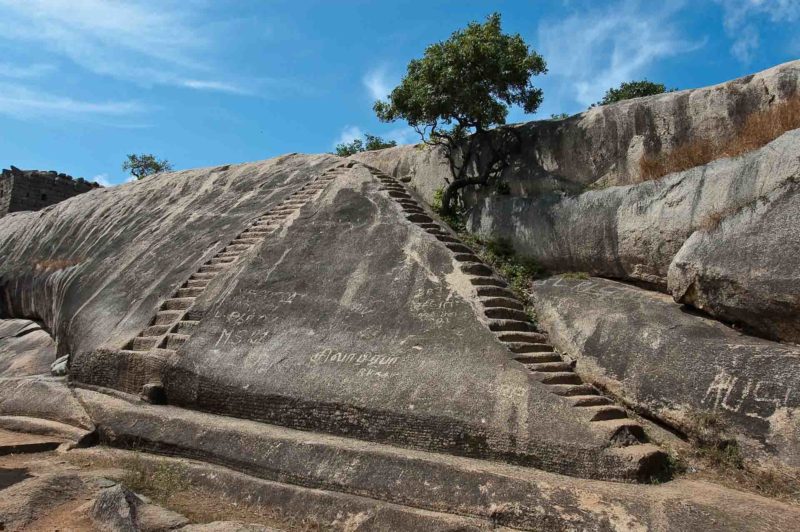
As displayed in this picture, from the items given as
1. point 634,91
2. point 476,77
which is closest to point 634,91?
point 634,91

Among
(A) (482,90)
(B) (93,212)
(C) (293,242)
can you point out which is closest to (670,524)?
(C) (293,242)

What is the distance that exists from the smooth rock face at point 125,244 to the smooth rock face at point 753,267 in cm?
801

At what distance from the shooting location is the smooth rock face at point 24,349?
13590mm

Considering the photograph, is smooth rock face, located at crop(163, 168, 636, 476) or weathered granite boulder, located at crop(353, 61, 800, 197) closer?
smooth rock face, located at crop(163, 168, 636, 476)

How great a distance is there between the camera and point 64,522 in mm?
5898

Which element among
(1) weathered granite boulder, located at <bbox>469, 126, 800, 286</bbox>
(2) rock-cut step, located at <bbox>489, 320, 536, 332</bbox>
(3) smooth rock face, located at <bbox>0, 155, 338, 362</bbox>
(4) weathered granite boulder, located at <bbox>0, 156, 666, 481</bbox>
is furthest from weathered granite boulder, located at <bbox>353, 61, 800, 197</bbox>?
(3) smooth rock face, located at <bbox>0, 155, 338, 362</bbox>

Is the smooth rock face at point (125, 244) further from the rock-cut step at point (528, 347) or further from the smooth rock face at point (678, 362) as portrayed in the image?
the smooth rock face at point (678, 362)

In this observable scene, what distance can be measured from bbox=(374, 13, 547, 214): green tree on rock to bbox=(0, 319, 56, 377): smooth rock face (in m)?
8.85

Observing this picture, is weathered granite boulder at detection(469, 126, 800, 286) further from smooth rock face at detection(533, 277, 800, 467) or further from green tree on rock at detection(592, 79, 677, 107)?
green tree on rock at detection(592, 79, 677, 107)

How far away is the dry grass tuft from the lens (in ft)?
26.1

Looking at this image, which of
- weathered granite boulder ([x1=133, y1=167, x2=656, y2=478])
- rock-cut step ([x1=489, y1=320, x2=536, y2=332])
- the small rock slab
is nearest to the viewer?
weathered granite boulder ([x1=133, y1=167, x2=656, y2=478])

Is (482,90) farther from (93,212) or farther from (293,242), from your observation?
(93,212)

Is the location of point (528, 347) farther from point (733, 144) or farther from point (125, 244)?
point (125, 244)

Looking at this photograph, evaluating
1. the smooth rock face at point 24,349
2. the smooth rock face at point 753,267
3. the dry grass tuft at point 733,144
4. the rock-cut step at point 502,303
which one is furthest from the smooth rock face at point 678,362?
the smooth rock face at point 24,349
